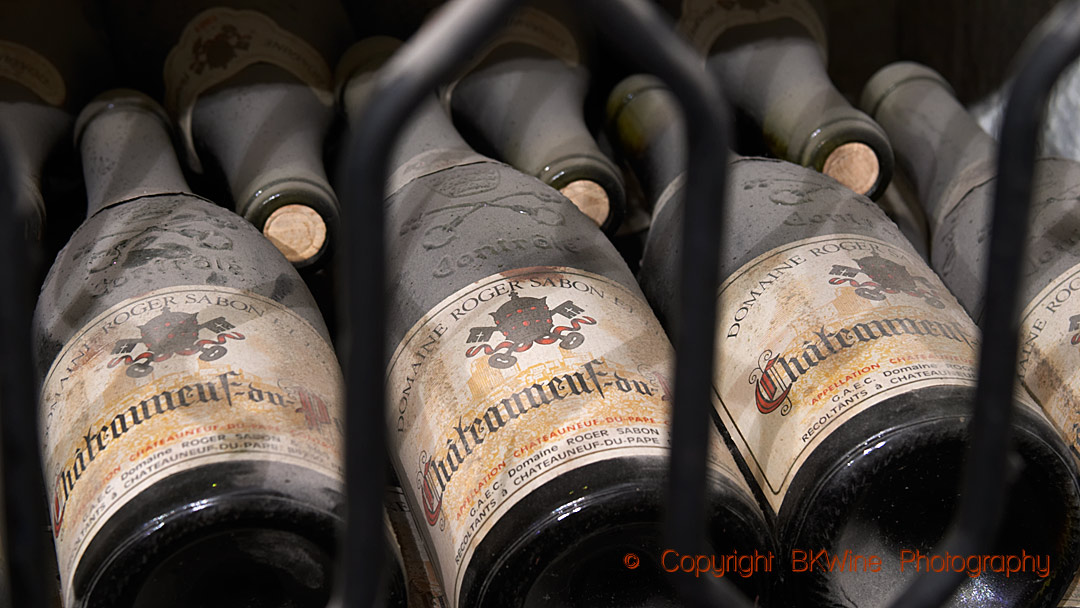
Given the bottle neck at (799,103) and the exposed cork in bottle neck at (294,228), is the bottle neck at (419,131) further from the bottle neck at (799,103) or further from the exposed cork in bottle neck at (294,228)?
the bottle neck at (799,103)

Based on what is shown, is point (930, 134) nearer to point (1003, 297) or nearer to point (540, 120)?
point (540, 120)

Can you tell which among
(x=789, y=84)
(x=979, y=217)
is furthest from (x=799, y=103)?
(x=979, y=217)

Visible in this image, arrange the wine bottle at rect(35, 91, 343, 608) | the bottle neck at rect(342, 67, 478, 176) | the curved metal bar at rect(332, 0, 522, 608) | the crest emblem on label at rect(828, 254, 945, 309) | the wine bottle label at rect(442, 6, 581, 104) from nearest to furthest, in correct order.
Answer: the curved metal bar at rect(332, 0, 522, 608)
the wine bottle at rect(35, 91, 343, 608)
the crest emblem on label at rect(828, 254, 945, 309)
the bottle neck at rect(342, 67, 478, 176)
the wine bottle label at rect(442, 6, 581, 104)

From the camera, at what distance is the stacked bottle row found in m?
0.41

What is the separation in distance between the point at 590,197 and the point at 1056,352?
279 millimetres

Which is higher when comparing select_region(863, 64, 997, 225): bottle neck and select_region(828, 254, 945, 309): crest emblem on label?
select_region(863, 64, 997, 225): bottle neck

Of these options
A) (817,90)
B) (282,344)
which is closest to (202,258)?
(282,344)

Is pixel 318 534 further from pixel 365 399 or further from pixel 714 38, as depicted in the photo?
pixel 714 38

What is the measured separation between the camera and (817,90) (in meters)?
0.70

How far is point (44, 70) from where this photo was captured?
2.22ft

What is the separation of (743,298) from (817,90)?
25 cm

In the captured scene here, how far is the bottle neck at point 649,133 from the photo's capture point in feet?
2.22

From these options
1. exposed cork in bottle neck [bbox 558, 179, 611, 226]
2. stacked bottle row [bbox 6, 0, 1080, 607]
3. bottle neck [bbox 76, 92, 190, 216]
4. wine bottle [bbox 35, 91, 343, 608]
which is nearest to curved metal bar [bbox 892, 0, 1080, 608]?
stacked bottle row [bbox 6, 0, 1080, 607]

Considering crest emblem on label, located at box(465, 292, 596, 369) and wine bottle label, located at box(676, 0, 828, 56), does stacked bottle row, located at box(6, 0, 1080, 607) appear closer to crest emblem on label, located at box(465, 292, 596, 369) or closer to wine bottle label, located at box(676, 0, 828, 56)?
crest emblem on label, located at box(465, 292, 596, 369)
